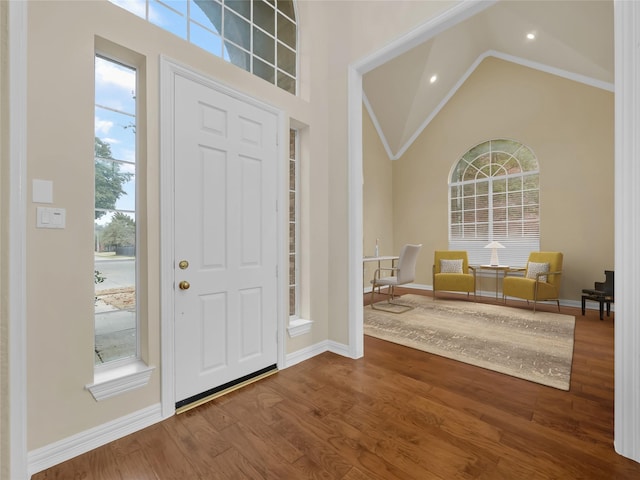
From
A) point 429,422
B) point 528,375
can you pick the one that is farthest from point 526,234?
point 429,422

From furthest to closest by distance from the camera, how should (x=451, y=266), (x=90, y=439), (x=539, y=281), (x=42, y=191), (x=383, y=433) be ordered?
(x=451, y=266), (x=539, y=281), (x=383, y=433), (x=90, y=439), (x=42, y=191)

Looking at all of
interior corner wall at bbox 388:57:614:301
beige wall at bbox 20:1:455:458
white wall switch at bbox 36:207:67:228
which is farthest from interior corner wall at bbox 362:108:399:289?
white wall switch at bbox 36:207:67:228

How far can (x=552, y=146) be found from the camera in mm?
5109

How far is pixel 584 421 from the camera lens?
1803 millimetres

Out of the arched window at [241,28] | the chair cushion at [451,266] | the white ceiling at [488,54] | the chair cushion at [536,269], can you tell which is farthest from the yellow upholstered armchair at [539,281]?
the arched window at [241,28]

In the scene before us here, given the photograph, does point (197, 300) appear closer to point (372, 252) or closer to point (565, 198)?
point (372, 252)

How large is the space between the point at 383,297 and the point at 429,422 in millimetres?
4042

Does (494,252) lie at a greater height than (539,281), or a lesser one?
greater

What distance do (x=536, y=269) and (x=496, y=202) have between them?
Answer: 5.33 feet

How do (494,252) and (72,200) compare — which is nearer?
(72,200)

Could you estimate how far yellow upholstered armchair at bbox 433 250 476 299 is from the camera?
535cm

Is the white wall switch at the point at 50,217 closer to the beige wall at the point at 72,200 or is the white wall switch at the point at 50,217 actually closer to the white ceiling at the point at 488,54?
the beige wall at the point at 72,200

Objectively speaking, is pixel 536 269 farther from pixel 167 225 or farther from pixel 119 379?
pixel 119 379

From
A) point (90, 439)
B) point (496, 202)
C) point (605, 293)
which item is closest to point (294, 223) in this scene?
point (90, 439)
